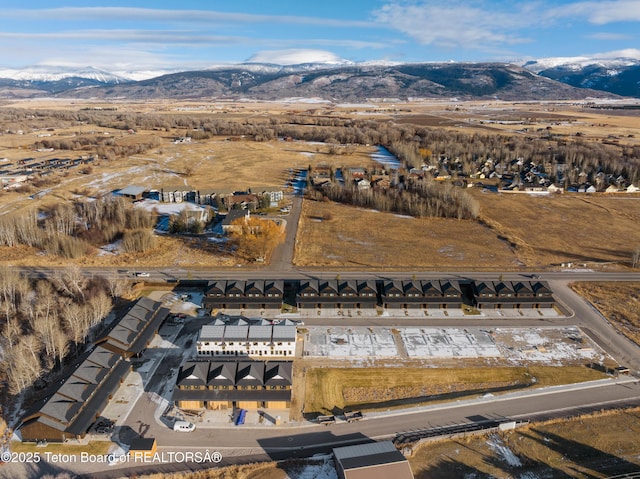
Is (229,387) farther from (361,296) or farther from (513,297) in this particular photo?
(513,297)

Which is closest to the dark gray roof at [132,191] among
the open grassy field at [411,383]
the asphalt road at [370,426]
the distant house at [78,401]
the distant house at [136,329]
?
the distant house at [136,329]

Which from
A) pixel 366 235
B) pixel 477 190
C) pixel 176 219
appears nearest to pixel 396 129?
pixel 477 190

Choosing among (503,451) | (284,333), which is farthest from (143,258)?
(503,451)

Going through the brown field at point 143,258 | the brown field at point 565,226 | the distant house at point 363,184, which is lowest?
the brown field at point 143,258

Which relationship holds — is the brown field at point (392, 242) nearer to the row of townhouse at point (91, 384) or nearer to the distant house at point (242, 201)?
the distant house at point (242, 201)

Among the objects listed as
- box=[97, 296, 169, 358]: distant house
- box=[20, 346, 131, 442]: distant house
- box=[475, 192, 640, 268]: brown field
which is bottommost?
box=[20, 346, 131, 442]: distant house

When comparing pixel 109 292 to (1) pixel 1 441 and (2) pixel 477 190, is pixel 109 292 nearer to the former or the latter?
(1) pixel 1 441

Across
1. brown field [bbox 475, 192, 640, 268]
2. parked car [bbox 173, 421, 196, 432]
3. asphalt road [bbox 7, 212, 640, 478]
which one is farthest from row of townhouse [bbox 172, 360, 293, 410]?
brown field [bbox 475, 192, 640, 268]

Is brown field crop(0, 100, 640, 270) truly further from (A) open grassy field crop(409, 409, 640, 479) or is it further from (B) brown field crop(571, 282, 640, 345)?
(A) open grassy field crop(409, 409, 640, 479)
